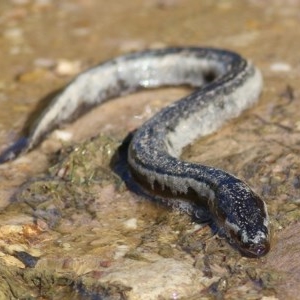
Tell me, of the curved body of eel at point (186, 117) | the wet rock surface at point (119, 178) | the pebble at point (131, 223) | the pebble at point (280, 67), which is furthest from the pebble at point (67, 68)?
the pebble at point (131, 223)

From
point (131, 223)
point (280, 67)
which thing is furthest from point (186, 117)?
point (280, 67)

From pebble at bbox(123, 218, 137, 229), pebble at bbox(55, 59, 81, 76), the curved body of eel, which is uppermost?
the curved body of eel

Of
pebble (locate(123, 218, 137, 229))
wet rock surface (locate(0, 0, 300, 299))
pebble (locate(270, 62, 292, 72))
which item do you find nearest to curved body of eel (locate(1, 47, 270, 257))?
wet rock surface (locate(0, 0, 300, 299))

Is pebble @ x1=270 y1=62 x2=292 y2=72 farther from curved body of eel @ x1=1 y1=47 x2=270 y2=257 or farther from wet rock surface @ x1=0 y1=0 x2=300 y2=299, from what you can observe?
curved body of eel @ x1=1 y1=47 x2=270 y2=257

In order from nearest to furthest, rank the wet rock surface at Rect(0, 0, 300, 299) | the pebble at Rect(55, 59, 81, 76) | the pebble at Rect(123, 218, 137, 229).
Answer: the wet rock surface at Rect(0, 0, 300, 299)
the pebble at Rect(123, 218, 137, 229)
the pebble at Rect(55, 59, 81, 76)

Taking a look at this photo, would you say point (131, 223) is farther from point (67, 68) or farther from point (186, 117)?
point (67, 68)

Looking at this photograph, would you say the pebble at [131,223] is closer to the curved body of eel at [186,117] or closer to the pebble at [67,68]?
the curved body of eel at [186,117]

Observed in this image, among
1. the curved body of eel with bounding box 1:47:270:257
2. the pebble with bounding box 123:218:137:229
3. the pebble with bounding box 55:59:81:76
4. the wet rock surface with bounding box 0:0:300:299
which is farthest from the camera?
the pebble with bounding box 55:59:81:76

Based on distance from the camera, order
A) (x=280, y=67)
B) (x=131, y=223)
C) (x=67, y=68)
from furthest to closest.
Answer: (x=67, y=68), (x=280, y=67), (x=131, y=223)

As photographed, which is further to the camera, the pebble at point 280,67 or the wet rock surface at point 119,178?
the pebble at point 280,67
